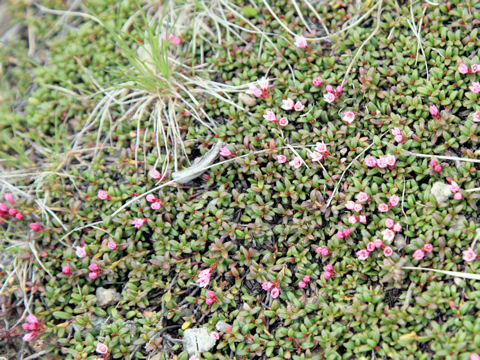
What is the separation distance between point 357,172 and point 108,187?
2562 mm

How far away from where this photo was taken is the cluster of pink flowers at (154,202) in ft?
13.7

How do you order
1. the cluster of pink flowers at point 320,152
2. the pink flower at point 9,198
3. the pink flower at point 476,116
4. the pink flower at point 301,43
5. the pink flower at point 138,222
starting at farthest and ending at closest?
the pink flower at point 9,198 < the pink flower at point 301,43 < the pink flower at point 138,222 < the cluster of pink flowers at point 320,152 < the pink flower at point 476,116

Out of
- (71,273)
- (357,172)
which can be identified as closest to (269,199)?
(357,172)

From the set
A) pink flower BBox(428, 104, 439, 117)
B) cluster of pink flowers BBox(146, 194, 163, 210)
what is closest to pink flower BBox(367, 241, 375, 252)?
pink flower BBox(428, 104, 439, 117)

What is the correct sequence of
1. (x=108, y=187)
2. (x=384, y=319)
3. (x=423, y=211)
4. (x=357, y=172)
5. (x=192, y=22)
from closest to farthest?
(x=384, y=319) → (x=423, y=211) → (x=357, y=172) → (x=108, y=187) → (x=192, y=22)

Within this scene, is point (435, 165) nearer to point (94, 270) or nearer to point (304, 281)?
point (304, 281)

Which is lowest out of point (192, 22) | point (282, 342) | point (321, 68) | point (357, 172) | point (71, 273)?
point (282, 342)

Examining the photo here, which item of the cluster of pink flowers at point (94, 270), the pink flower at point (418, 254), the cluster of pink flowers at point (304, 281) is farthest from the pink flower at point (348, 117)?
the cluster of pink flowers at point (94, 270)

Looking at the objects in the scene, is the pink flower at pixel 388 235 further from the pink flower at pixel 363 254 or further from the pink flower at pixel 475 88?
the pink flower at pixel 475 88

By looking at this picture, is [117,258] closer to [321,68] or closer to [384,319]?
[384,319]

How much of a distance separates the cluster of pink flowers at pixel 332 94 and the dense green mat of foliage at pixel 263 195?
0.05 ft

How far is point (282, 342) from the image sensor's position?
3.56 m

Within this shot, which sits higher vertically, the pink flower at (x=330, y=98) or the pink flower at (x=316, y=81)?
the pink flower at (x=316, y=81)

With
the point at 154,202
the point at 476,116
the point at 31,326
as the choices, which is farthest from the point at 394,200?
the point at 31,326
